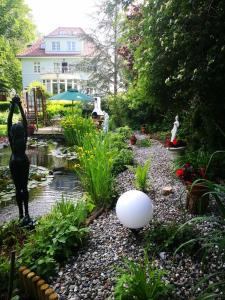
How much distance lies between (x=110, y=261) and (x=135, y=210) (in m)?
0.61

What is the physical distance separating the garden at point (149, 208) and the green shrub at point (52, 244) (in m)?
0.01

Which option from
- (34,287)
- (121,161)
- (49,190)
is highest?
(121,161)

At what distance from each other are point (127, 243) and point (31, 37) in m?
35.3

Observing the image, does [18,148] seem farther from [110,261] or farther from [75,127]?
[75,127]

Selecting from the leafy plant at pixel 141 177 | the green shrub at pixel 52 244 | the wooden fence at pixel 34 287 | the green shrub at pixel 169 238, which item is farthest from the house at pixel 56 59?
the wooden fence at pixel 34 287

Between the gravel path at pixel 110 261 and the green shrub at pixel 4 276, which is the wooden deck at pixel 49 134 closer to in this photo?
the gravel path at pixel 110 261

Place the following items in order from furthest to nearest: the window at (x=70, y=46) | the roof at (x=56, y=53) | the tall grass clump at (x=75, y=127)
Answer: the window at (x=70, y=46) < the roof at (x=56, y=53) < the tall grass clump at (x=75, y=127)

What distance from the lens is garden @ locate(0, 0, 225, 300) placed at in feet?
8.86

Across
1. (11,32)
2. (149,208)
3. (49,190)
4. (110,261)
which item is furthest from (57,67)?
(110,261)

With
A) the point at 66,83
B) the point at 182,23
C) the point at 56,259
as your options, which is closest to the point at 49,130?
the point at 182,23

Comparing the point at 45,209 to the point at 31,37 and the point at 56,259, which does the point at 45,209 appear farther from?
the point at 31,37

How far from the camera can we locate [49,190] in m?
6.41

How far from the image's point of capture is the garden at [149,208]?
106 inches

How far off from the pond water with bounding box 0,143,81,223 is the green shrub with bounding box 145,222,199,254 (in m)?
1.37
